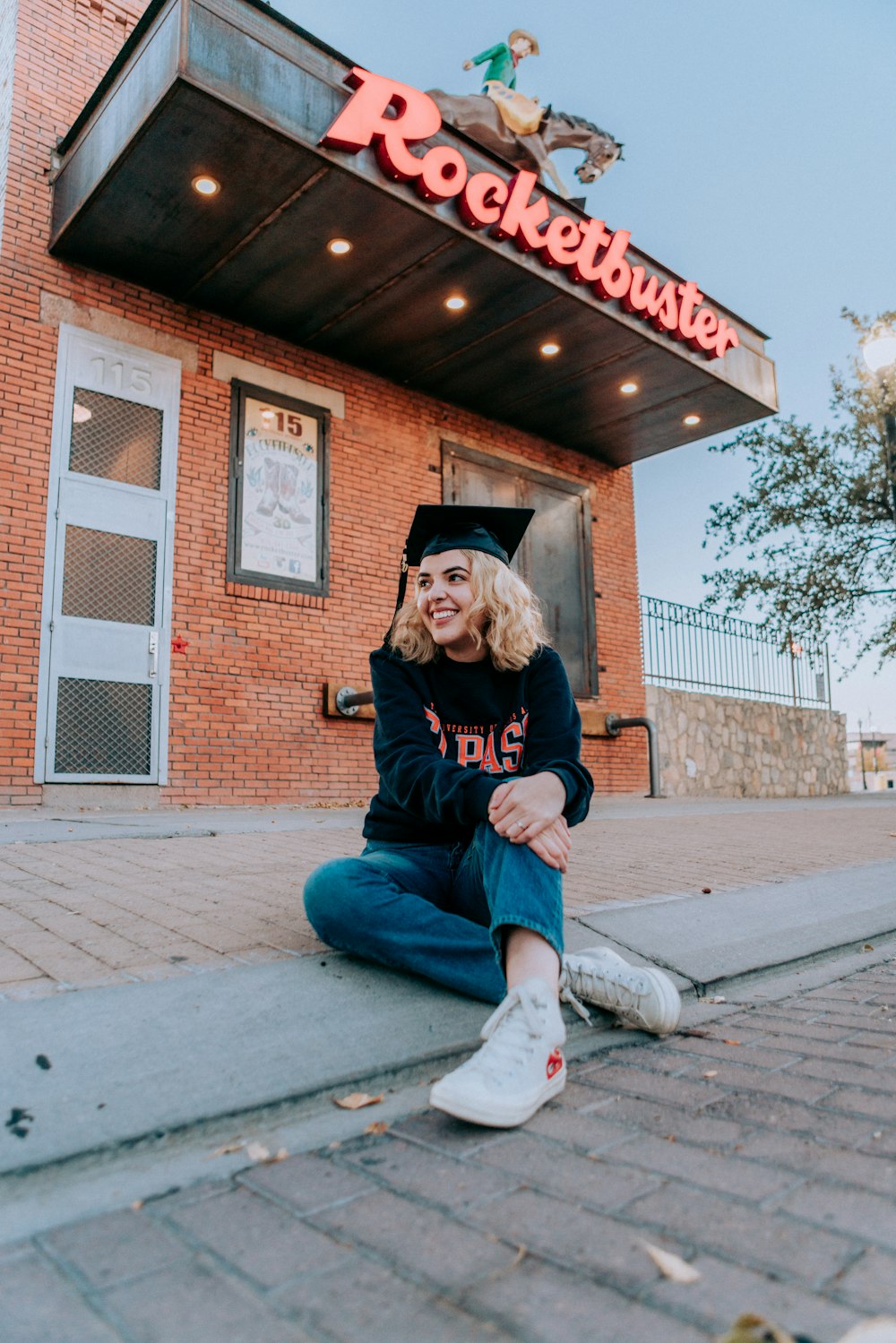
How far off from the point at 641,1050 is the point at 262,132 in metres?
6.90

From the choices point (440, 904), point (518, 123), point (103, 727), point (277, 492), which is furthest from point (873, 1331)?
point (518, 123)

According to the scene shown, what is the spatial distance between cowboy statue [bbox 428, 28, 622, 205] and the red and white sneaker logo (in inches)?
416

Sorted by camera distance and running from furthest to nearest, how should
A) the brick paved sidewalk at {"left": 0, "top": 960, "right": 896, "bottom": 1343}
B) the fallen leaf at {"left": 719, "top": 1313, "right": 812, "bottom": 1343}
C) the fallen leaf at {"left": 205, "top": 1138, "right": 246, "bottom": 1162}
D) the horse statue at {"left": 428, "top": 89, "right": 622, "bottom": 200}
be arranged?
the horse statue at {"left": 428, "top": 89, "right": 622, "bottom": 200} < the fallen leaf at {"left": 205, "top": 1138, "right": 246, "bottom": 1162} < the brick paved sidewalk at {"left": 0, "top": 960, "right": 896, "bottom": 1343} < the fallen leaf at {"left": 719, "top": 1313, "right": 812, "bottom": 1343}

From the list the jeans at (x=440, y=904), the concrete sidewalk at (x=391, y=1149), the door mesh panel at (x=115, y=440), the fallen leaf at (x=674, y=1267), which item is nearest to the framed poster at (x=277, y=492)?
the door mesh panel at (x=115, y=440)

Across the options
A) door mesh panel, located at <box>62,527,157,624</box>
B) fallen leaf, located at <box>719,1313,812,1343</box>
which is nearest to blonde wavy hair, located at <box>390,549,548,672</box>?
fallen leaf, located at <box>719,1313,812,1343</box>

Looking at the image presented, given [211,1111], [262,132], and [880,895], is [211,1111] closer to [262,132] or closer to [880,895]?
Answer: [880,895]

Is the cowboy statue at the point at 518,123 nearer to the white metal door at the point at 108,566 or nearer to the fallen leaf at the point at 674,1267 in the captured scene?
the white metal door at the point at 108,566

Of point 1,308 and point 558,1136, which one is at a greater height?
point 1,308

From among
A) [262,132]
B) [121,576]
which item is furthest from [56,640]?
[262,132]

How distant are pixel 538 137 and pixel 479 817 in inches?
438

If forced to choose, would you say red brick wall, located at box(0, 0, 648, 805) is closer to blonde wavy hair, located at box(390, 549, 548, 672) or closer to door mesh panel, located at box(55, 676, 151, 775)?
door mesh panel, located at box(55, 676, 151, 775)

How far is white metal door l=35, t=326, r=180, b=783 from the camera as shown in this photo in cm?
781

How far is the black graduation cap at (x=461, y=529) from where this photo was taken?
8.96 feet

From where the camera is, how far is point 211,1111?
168 centimetres
